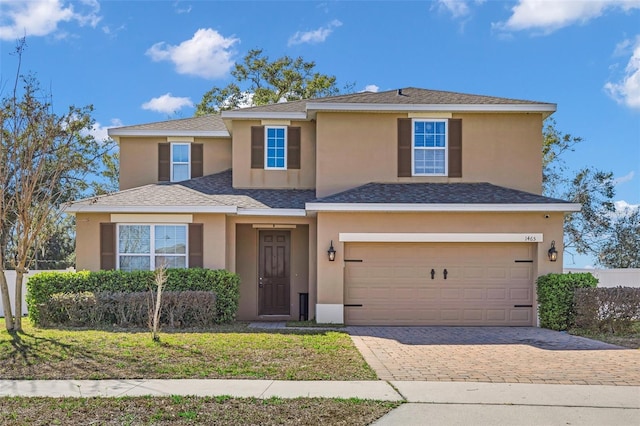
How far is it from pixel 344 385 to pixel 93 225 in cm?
1003

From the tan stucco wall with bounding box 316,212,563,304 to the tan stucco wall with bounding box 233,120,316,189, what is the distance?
296cm

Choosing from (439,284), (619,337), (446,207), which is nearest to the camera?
(619,337)

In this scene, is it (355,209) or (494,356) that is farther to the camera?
(355,209)

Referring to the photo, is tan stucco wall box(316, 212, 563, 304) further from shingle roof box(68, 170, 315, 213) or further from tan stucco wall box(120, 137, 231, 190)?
tan stucco wall box(120, 137, 231, 190)

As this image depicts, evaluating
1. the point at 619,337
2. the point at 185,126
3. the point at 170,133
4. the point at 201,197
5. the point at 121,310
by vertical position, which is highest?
the point at 185,126

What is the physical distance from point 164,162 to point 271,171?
3.76 metres

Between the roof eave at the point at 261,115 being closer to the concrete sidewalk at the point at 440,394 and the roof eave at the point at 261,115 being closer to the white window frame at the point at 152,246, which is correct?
the white window frame at the point at 152,246

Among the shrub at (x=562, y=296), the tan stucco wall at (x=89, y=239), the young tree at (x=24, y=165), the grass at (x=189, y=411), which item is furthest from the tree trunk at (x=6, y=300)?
the shrub at (x=562, y=296)

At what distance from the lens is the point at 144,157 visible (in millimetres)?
19609

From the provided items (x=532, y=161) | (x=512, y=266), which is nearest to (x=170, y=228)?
(x=512, y=266)

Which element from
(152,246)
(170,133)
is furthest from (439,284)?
(170,133)

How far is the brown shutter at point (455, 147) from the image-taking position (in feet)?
55.4

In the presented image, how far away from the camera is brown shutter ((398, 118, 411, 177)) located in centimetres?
1680

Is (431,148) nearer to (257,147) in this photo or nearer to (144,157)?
(257,147)
